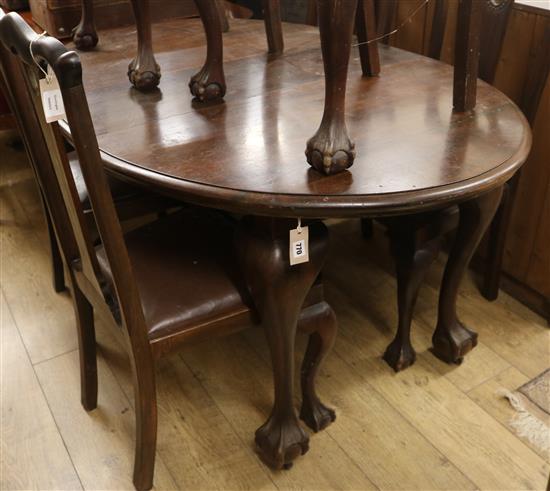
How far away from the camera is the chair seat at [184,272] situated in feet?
4.09

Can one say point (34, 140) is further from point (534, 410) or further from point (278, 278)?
point (534, 410)

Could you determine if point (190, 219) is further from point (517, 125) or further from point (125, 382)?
point (517, 125)

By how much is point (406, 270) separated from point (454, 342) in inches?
11.0

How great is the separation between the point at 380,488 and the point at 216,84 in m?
1.05

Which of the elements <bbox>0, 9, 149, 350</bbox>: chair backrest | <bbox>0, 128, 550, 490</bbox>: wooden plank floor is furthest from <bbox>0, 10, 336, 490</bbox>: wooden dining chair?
<bbox>0, 128, 550, 490</bbox>: wooden plank floor

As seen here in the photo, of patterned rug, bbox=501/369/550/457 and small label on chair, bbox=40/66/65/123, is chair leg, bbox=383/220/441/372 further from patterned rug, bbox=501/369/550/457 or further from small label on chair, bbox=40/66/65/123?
small label on chair, bbox=40/66/65/123

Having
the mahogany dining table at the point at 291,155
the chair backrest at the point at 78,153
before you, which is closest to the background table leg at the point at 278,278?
the mahogany dining table at the point at 291,155

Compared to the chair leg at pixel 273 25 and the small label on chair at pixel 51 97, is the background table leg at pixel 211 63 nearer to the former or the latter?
the chair leg at pixel 273 25

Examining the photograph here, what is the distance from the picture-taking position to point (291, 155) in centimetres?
122

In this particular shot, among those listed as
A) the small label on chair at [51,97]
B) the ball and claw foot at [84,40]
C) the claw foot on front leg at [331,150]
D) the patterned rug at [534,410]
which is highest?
the small label on chair at [51,97]

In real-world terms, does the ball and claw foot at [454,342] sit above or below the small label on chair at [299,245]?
below

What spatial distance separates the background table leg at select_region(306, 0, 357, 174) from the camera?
98 cm

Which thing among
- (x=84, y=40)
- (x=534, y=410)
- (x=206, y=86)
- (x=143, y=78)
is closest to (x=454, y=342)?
(x=534, y=410)

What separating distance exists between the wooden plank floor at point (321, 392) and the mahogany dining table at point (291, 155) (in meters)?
0.13
